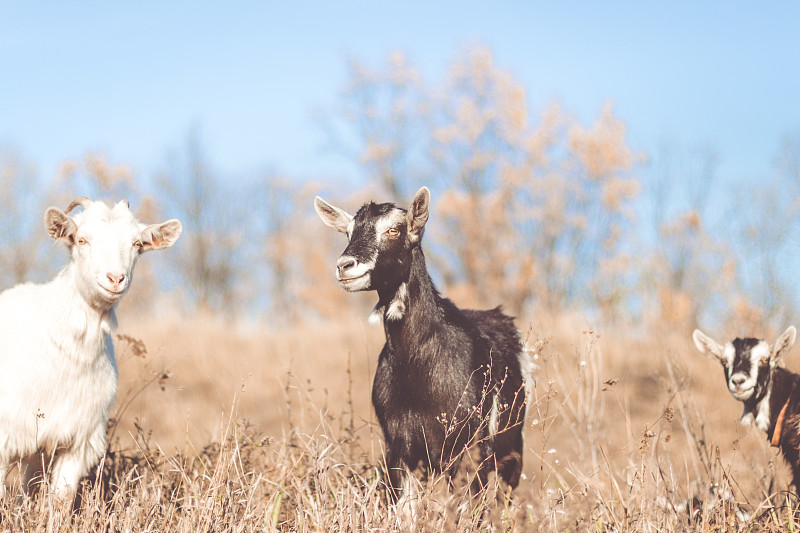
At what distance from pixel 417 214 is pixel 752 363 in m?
3.14

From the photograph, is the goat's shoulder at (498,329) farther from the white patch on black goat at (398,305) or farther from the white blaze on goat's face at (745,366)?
the white blaze on goat's face at (745,366)

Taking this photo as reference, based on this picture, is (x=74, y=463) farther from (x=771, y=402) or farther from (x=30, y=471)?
(x=771, y=402)

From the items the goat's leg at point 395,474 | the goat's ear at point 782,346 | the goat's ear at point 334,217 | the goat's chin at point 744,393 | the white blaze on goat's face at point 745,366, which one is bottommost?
the goat's leg at point 395,474

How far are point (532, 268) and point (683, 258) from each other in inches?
246

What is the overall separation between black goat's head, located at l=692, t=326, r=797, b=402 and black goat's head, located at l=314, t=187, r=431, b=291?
296 cm

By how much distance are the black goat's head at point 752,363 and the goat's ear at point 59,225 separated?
515 cm

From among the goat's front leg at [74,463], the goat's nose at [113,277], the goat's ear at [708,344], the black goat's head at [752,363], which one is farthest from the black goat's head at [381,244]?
the black goat's head at [752,363]

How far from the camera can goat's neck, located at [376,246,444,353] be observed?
5.26 meters

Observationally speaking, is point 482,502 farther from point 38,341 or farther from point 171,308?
point 171,308

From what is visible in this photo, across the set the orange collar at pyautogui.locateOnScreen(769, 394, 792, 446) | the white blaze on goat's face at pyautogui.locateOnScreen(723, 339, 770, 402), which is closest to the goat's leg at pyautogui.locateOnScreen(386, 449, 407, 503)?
the white blaze on goat's face at pyautogui.locateOnScreen(723, 339, 770, 402)

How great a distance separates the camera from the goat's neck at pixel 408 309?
5.26 m

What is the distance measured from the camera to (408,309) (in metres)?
5.28

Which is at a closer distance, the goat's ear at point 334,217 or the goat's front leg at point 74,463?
the goat's front leg at point 74,463

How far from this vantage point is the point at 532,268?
33.8 meters
